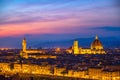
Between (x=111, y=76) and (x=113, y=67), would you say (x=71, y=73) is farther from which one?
(x=111, y=76)

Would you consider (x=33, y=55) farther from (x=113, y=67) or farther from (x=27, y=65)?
(x=113, y=67)

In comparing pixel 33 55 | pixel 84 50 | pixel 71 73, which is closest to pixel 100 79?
pixel 71 73

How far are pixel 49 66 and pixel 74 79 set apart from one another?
2050 cm

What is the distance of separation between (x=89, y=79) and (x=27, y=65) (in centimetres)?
2218

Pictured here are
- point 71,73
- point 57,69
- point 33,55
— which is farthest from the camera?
point 33,55

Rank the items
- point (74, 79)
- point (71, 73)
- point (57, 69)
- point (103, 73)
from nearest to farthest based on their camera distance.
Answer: point (74, 79) < point (103, 73) < point (71, 73) < point (57, 69)

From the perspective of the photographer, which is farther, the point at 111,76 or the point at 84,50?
the point at 84,50

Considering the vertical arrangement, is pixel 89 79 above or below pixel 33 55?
below

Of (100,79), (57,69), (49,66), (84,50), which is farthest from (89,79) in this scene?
(84,50)

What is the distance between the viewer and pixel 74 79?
50.8 metres

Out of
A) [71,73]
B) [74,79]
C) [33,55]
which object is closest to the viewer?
[74,79]

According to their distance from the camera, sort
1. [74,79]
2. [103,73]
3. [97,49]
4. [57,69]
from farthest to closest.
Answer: [97,49] → [57,69] → [103,73] → [74,79]

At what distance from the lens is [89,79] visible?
171 ft

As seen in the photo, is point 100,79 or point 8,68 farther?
point 8,68
